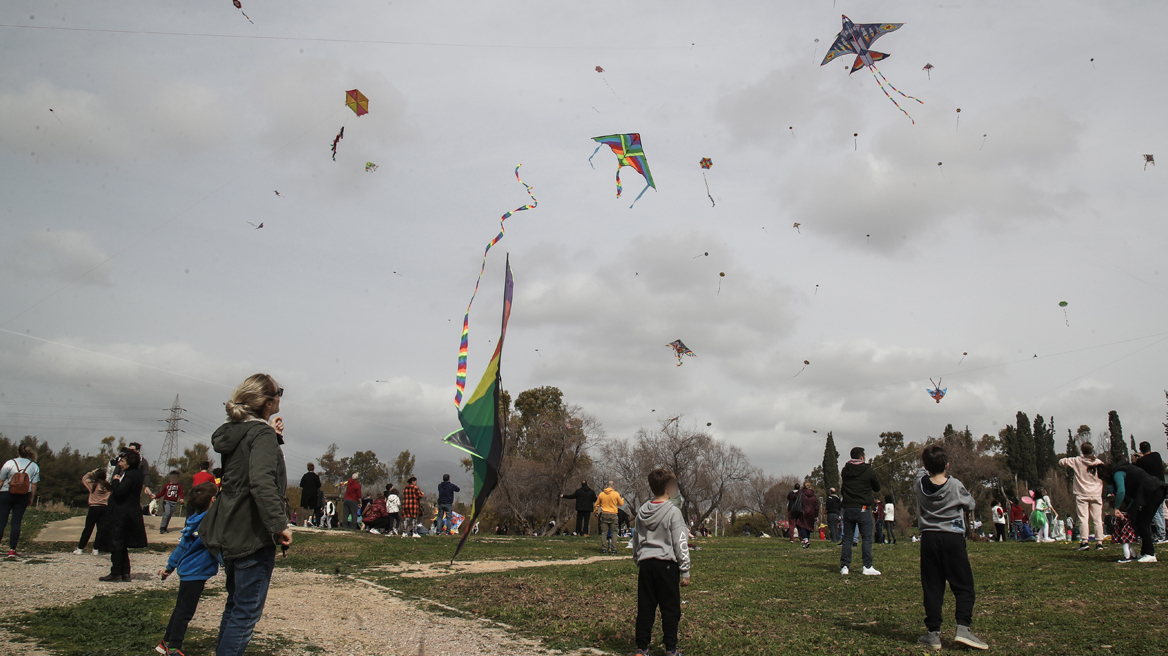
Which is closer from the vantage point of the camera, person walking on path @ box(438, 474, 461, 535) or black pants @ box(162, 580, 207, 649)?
black pants @ box(162, 580, 207, 649)

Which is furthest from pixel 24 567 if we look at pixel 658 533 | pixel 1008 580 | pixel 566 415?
pixel 566 415

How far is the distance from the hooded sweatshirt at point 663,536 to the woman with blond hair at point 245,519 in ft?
9.14

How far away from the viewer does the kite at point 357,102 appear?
1711cm

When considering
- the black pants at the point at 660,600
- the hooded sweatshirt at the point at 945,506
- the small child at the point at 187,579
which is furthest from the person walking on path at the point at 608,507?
the small child at the point at 187,579

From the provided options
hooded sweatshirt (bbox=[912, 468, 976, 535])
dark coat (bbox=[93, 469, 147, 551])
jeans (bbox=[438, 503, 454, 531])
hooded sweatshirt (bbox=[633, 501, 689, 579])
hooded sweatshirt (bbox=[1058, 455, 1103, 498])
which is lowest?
jeans (bbox=[438, 503, 454, 531])

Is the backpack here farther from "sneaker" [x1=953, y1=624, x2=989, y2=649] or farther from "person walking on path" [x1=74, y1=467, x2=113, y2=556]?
"sneaker" [x1=953, y1=624, x2=989, y2=649]

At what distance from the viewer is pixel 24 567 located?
1009cm

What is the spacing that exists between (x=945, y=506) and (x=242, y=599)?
5824mm

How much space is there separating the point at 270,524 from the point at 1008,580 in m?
9.45

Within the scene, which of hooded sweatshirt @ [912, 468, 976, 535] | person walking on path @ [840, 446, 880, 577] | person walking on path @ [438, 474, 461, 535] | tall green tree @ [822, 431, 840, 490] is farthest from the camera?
tall green tree @ [822, 431, 840, 490]

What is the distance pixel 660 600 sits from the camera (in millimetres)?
5879

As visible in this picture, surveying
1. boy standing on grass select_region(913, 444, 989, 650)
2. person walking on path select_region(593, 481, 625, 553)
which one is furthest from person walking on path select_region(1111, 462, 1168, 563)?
person walking on path select_region(593, 481, 625, 553)

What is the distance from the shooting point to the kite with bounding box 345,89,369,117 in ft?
56.1

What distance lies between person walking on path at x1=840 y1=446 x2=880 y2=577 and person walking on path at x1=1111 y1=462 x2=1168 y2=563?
3710 millimetres
